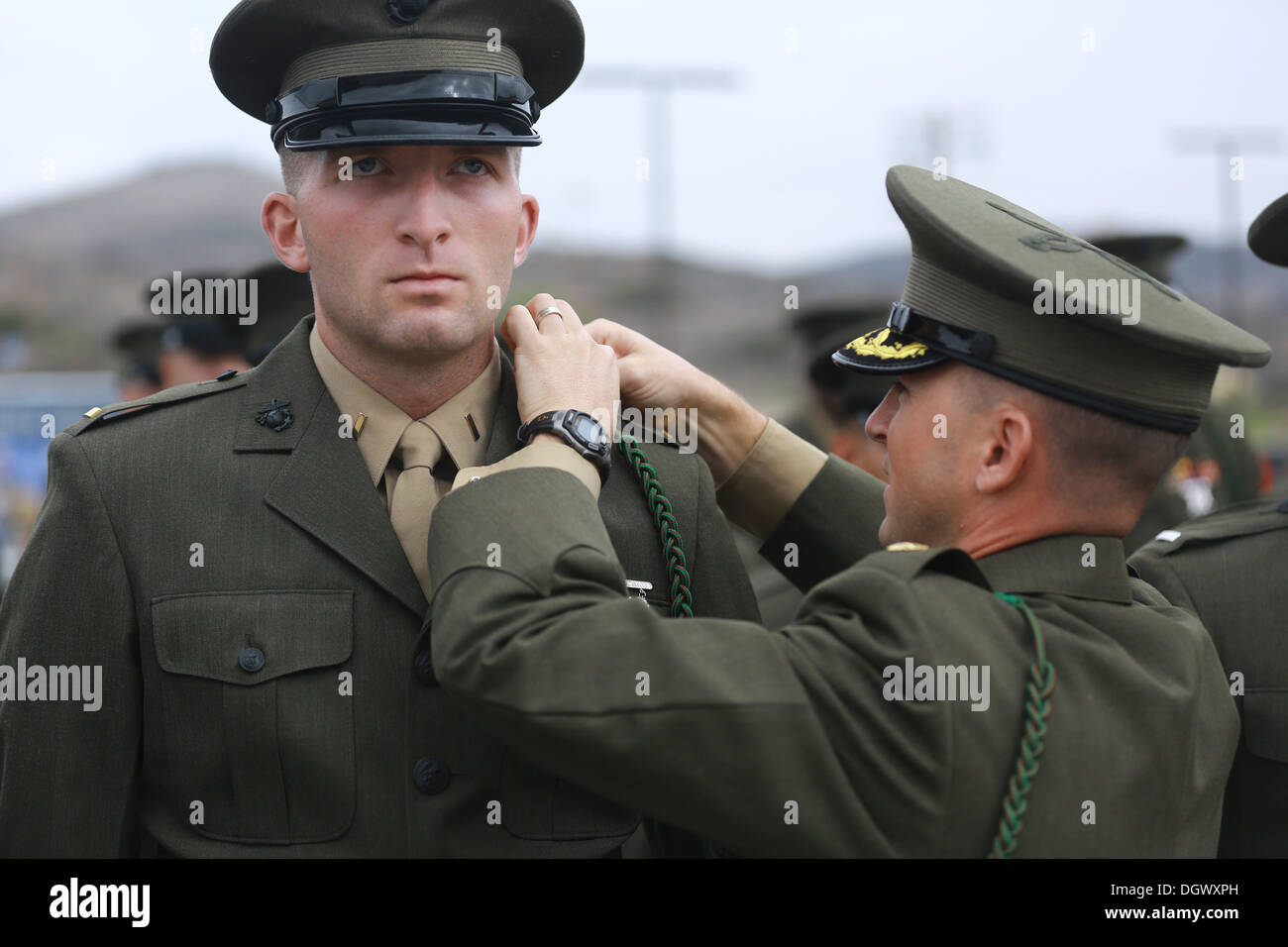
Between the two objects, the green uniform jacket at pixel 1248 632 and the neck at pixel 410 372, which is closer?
the neck at pixel 410 372

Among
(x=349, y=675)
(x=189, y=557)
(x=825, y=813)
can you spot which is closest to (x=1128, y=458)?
(x=825, y=813)

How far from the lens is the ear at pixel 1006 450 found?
2.66 metres

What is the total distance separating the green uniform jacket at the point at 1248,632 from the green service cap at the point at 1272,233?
27.2 inches

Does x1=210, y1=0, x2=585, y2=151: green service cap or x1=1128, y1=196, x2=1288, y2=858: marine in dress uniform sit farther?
x1=1128, y1=196, x2=1288, y2=858: marine in dress uniform

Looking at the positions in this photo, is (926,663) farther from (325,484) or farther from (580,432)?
(325,484)

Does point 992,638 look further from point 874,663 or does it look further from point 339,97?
point 339,97

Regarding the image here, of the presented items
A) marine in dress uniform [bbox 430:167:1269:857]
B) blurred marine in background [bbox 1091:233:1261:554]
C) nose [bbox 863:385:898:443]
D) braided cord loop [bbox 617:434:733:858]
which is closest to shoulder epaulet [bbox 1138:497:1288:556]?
marine in dress uniform [bbox 430:167:1269:857]

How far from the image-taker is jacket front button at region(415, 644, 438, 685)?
2680 millimetres

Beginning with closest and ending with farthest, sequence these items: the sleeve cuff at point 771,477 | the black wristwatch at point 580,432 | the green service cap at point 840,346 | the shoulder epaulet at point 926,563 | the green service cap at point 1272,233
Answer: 1. the shoulder epaulet at point 926,563
2. the black wristwatch at point 580,432
3. the sleeve cuff at point 771,477
4. the green service cap at point 1272,233
5. the green service cap at point 840,346

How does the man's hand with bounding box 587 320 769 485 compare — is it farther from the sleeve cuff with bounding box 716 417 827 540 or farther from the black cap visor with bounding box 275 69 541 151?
the black cap visor with bounding box 275 69 541 151

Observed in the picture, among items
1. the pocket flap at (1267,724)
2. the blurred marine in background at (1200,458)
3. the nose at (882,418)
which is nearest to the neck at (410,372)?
the nose at (882,418)

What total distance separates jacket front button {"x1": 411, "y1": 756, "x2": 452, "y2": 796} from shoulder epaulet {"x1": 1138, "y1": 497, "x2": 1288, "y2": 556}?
73.8 inches

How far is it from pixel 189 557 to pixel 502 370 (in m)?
0.76

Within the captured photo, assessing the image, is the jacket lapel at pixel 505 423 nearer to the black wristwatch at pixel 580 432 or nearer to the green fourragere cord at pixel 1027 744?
the black wristwatch at pixel 580 432
